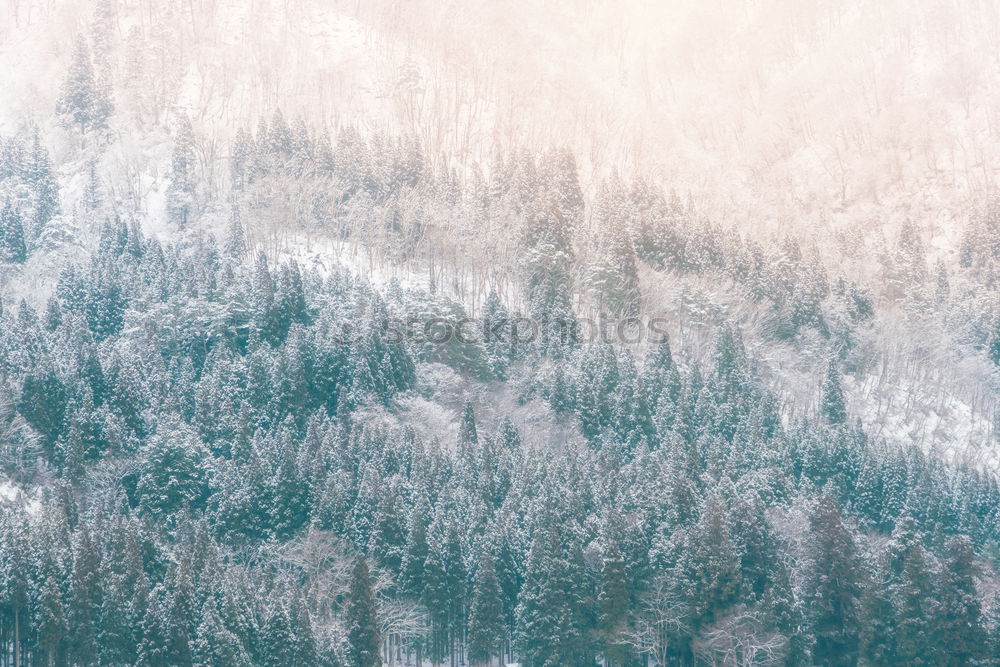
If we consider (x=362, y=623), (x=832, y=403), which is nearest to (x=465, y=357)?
(x=832, y=403)

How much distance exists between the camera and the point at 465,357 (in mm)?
93875

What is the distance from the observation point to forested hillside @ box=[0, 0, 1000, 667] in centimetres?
6394

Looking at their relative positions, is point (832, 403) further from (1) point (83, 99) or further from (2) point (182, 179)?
(1) point (83, 99)

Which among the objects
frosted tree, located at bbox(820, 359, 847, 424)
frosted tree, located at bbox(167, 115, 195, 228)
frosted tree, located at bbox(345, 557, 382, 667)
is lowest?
frosted tree, located at bbox(345, 557, 382, 667)

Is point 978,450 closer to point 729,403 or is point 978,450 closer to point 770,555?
point 729,403

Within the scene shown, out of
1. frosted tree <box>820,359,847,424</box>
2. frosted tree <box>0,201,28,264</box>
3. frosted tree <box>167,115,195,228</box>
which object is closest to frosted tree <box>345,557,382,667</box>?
frosted tree <box>820,359,847,424</box>

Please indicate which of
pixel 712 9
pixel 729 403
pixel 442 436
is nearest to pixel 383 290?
pixel 442 436

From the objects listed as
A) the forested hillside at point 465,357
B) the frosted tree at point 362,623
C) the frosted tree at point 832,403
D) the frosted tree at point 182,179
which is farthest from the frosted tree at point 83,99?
the frosted tree at point 362,623

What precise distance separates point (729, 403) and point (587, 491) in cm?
1998

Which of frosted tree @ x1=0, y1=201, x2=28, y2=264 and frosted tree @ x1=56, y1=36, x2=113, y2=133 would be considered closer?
frosted tree @ x1=0, y1=201, x2=28, y2=264

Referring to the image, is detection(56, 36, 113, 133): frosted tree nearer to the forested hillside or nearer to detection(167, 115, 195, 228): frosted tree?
the forested hillside

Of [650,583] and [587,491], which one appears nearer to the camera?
[650,583]

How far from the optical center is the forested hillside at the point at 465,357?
63938 millimetres

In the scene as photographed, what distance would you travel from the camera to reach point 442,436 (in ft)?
286
